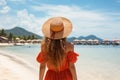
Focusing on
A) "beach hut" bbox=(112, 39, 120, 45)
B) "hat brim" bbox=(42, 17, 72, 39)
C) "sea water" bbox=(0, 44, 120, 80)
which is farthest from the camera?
"beach hut" bbox=(112, 39, 120, 45)

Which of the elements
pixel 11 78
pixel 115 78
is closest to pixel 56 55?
pixel 11 78

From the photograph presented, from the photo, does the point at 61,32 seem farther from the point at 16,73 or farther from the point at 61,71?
the point at 16,73

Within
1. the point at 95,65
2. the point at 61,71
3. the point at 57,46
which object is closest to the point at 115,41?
the point at 95,65

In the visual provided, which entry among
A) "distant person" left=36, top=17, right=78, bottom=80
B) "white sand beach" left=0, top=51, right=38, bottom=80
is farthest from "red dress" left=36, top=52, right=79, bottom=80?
"white sand beach" left=0, top=51, right=38, bottom=80

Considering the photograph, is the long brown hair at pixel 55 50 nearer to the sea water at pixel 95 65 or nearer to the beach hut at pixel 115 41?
the sea water at pixel 95 65

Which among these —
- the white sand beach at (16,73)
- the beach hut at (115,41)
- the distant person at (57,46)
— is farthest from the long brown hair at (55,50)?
the beach hut at (115,41)

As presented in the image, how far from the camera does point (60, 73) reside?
322cm

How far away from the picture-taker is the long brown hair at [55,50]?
10.00ft

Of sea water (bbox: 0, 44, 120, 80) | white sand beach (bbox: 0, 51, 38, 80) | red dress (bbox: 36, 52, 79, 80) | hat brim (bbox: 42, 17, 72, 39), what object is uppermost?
hat brim (bbox: 42, 17, 72, 39)

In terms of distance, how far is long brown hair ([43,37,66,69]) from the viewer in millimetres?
3047

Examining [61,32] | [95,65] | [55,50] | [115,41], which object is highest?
[61,32]

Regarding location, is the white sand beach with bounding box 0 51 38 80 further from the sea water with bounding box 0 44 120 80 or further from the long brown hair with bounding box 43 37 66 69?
the long brown hair with bounding box 43 37 66 69

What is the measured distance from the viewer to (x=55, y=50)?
121 inches

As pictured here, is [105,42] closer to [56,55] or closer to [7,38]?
[7,38]
